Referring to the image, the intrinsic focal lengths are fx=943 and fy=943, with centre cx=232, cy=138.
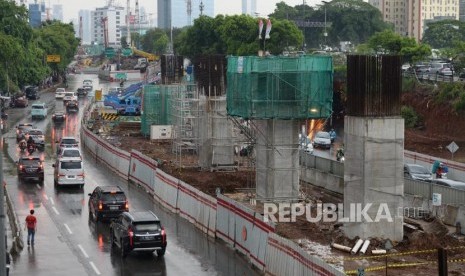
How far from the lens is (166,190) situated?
38.2 metres

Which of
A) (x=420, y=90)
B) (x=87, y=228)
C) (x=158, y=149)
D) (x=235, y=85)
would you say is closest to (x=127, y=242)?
(x=87, y=228)

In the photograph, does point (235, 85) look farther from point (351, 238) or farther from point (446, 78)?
point (446, 78)

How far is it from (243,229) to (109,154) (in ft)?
79.5

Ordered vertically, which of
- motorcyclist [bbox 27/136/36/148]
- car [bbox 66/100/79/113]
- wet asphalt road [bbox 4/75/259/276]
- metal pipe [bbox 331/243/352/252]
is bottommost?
wet asphalt road [bbox 4/75/259/276]

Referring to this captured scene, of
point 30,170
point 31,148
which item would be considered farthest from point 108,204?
point 31,148

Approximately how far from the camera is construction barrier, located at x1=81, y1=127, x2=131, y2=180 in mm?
47591

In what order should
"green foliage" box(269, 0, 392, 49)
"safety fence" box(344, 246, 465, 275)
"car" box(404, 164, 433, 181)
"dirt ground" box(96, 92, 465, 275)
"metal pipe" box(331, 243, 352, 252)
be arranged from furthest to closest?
"green foliage" box(269, 0, 392, 49) < "car" box(404, 164, 433, 181) < "metal pipe" box(331, 243, 352, 252) < "dirt ground" box(96, 92, 465, 275) < "safety fence" box(344, 246, 465, 275)

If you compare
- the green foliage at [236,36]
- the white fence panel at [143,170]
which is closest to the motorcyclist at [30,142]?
the white fence panel at [143,170]

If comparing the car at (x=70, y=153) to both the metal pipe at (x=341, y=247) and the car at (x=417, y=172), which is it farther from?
the metal pipe at (x=341, y=247)

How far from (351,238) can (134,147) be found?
→ 3150 cm

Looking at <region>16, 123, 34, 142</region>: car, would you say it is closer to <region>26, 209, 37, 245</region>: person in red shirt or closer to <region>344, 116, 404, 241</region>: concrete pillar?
<region>26, 209, 37, 245</region>: person in red shirt

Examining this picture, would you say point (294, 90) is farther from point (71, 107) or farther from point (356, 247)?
point (71, 107)

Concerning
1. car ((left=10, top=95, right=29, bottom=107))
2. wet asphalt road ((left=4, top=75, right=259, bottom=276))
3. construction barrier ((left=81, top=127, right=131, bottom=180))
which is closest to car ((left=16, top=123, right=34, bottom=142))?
construction barrier ((left=81, top=127, right=131, bottom=180))

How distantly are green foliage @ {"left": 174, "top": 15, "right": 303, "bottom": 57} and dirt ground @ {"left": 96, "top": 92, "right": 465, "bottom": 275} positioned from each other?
34.4m
